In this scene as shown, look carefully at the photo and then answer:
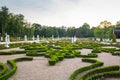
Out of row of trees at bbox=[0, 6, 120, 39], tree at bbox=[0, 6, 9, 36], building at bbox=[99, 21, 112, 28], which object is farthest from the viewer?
building at bbox=[99, 21, 112, 28]

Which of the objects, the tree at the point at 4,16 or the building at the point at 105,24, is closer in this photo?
the tree at the point at 4,16

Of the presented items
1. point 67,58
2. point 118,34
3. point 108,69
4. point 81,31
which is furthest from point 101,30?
point 108,69

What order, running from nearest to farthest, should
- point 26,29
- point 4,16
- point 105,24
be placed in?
point 4,16 → point 105,24 → point 26,29

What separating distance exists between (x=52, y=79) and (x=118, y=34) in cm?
4326

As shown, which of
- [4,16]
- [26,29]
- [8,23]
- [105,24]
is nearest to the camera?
[4,16]

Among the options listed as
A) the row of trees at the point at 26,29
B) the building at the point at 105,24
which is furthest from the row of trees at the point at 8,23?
the building at the point at 105,24

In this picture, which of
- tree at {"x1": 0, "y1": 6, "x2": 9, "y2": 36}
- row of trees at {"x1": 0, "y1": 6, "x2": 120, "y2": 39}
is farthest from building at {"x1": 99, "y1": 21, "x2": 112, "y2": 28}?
tree at {"x1": 0, "y1": 6, "x2": 9, "y2": 36}

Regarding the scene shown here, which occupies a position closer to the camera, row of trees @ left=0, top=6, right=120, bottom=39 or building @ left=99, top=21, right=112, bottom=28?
row of trees @ left=0, top=6, right=120, bottom=39

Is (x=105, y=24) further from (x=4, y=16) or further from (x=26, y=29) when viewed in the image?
(x=4, y=16)

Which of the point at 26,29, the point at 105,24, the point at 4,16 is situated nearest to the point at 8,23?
the point at 4,16

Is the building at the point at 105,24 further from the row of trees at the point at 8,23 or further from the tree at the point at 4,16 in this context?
the tree at the point at 4,16

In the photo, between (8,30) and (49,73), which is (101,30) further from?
(49,73)

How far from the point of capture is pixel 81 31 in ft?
275

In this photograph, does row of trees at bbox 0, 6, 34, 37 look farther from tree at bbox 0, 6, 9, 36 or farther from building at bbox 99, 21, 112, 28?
building at bbox 99, 21, 112, 28
